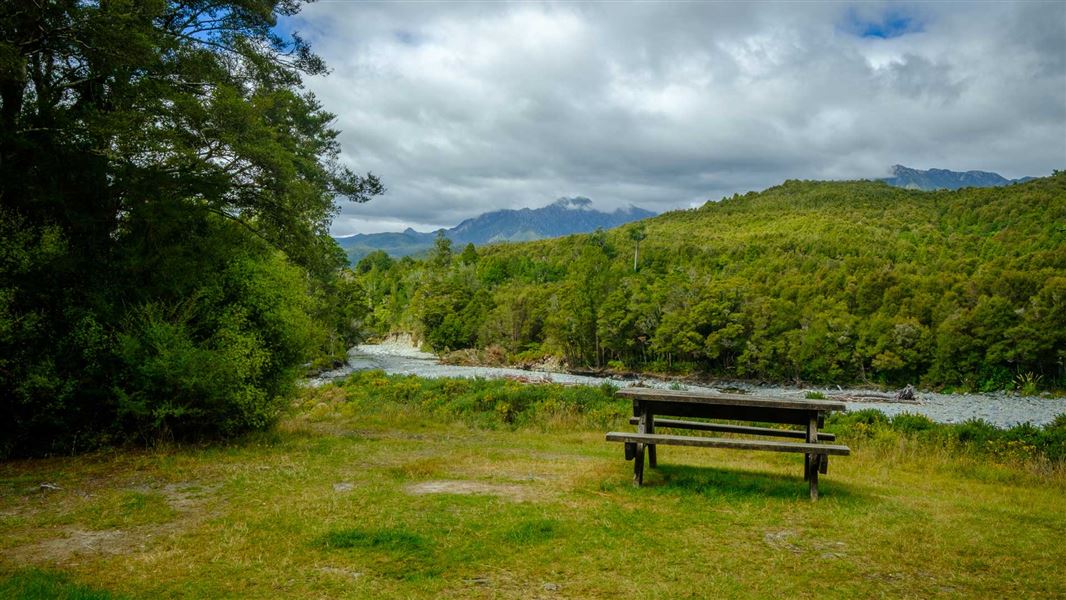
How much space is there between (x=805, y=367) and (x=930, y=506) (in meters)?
57.3

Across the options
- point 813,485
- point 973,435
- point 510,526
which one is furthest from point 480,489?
point 973,435

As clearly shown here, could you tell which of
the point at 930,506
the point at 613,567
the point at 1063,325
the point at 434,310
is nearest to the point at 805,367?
the point at 1063,325

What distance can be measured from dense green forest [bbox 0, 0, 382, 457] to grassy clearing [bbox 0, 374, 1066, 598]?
0.96 m

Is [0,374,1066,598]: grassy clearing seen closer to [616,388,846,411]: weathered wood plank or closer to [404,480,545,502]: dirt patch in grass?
[404,480,545,502]: dirt patch in grass

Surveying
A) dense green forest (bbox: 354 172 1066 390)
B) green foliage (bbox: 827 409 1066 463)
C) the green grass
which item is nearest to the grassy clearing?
the green grass

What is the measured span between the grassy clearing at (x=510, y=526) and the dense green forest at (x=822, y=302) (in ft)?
175

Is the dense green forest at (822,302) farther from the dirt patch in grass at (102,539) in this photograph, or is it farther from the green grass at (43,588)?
the green grass at (43,588)

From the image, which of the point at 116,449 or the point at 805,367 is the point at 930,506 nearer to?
the point at 116,449

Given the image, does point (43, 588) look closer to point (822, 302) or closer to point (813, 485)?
point (813, 485)

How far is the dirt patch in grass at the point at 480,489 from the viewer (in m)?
7.20

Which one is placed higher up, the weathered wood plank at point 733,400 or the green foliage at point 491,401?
the weathered wood plank at point 733,400

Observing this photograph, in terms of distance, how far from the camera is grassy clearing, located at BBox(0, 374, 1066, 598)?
472cm

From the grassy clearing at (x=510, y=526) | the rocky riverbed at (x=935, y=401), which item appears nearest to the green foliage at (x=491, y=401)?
the rocky riverbed at (x=935, y=401)

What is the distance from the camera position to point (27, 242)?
9.16 meters
